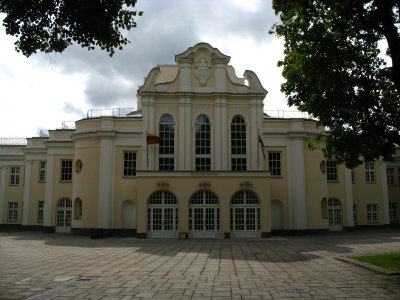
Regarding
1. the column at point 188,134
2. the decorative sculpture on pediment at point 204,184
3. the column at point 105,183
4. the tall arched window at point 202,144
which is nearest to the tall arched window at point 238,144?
the tall arched window at point 202,144

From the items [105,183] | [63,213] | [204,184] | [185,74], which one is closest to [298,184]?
[204,184]

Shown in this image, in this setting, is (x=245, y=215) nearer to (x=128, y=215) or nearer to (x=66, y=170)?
(x=128, y=215)

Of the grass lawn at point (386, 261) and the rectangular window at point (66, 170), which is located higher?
the rectangular window at point (66, 170)

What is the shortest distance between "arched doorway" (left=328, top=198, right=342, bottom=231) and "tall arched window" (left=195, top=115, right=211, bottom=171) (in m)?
11.6

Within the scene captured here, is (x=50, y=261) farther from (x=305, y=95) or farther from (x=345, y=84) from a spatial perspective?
(x=345, y=84)

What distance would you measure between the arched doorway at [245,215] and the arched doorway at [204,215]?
122 cm

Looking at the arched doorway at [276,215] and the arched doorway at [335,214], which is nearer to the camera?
the arched doorway at [276,215]

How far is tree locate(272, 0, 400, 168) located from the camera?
51.5 feet

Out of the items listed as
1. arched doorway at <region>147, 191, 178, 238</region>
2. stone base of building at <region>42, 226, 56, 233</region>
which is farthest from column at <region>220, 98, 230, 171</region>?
stone base of building at <region>42, 226, 56, 233</region>

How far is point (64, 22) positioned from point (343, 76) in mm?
10780

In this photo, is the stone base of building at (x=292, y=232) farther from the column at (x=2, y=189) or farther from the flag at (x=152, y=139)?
the column at (x=2, y=189)

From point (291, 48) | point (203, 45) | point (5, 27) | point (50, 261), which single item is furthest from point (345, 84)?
point (203, 45)

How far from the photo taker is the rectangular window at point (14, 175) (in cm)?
4096

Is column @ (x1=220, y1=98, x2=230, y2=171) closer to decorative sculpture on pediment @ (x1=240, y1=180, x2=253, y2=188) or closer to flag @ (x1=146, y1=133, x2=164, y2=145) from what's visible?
decorative sculpture on pediment @ (x1=240, y1=180, x2=253, y2=188)
